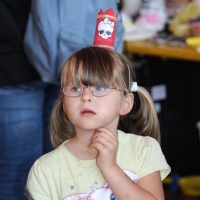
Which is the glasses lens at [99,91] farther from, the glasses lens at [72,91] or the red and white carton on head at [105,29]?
the red and white carton on head at [105,29]

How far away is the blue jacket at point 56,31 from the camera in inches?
85.1

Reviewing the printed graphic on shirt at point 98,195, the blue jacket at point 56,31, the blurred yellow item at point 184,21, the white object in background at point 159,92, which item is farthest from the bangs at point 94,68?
the white object in background at point 159,92

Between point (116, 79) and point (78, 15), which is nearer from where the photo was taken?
point (116, 79)

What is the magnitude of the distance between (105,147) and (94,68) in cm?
22

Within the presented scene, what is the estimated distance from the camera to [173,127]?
366 cm

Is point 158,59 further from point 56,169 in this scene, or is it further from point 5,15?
point 56,169

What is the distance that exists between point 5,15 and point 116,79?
608mm

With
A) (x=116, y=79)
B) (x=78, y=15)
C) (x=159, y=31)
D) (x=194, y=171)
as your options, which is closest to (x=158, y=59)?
(x=159, y=31)

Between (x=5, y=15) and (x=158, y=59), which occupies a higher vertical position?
(x=5, y=15)

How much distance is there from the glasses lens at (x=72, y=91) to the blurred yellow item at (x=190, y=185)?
6.20ft

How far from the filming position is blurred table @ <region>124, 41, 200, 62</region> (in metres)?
3.04

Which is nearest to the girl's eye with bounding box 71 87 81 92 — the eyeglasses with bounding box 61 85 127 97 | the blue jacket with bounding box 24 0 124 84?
the eyeglasses with bounding box 61 85 127 97

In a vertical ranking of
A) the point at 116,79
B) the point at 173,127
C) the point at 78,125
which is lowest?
the point at 173,127

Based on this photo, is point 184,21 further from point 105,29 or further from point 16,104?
point 105,29
